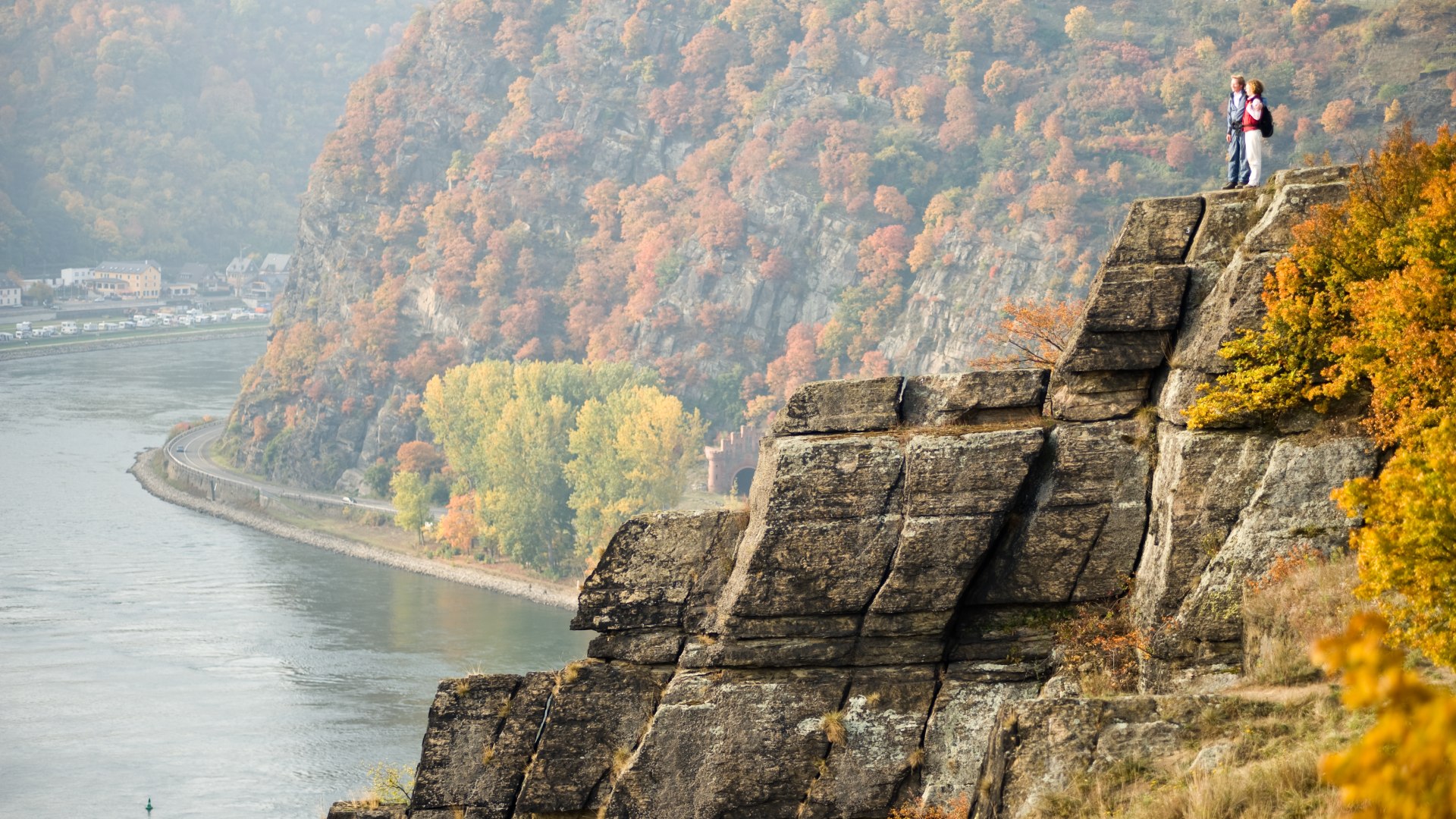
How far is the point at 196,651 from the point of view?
75750 millimetres

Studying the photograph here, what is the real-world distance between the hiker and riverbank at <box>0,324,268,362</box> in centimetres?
16764

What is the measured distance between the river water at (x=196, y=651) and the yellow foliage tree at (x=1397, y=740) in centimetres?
3691

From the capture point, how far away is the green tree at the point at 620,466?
311ft

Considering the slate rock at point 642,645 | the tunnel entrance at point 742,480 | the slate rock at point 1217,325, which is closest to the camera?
the slate rock at point 1217,325

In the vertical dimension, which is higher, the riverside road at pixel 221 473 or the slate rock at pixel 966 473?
the slate rock at pixel 966 473

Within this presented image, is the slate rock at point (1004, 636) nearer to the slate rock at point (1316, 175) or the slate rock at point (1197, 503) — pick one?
the slate rock at point (1197, 503)

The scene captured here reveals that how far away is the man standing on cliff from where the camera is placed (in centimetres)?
2041

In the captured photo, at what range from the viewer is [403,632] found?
262 ft

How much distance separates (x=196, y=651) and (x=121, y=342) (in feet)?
377

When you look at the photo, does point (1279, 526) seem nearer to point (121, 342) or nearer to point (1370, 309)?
point (1370, 309)

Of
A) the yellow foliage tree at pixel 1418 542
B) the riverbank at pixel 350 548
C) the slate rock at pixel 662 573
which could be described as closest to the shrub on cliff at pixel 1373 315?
the yellow foliage tree at pixel 1418 542

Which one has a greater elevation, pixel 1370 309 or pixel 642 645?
pixel 1370 309

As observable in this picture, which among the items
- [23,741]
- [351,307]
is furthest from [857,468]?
[351,307]

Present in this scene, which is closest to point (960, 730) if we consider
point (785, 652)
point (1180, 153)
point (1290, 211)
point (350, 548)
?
point (785, 652)
